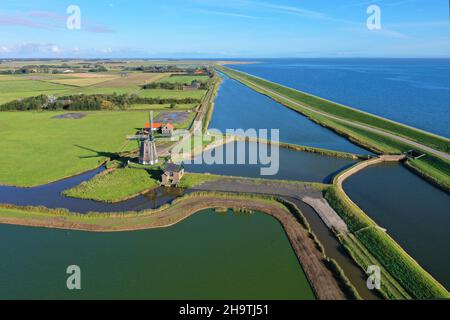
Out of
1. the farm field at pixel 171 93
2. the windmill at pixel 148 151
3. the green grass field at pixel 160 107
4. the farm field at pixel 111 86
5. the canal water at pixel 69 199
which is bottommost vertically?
the canal water at pixel 69 199

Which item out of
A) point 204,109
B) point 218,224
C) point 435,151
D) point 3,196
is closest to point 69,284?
point 218,224

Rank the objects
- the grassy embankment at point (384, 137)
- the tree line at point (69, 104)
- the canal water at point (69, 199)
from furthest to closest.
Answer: the tree line at point (69, 104), the grassy embankment at point (384, 137), the canal water at point (69, 199)

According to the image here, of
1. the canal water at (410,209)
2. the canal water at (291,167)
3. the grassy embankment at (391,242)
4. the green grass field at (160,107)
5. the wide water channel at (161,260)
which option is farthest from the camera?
the green grass field at (160,107)

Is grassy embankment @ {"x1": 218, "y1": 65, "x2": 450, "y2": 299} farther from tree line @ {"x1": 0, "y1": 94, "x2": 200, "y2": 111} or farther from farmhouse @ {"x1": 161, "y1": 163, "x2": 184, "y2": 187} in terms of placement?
tree line @ {"x1": 0, "y1": 94, "x2": 200, "y2": 111}

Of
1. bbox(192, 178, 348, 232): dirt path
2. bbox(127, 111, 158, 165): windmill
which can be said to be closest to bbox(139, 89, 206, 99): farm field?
bbox(127, 111, 158, 165): windmill

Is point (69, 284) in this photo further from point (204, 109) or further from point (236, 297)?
point (204, 109)

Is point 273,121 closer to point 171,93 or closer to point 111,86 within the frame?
point 171,93

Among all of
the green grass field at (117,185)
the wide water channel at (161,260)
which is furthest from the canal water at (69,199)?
the green grass field at (117,185)

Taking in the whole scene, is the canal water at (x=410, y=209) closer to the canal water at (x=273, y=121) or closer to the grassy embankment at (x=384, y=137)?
the grassy embankment at (x=384, y=137)

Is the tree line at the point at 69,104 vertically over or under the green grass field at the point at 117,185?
over
